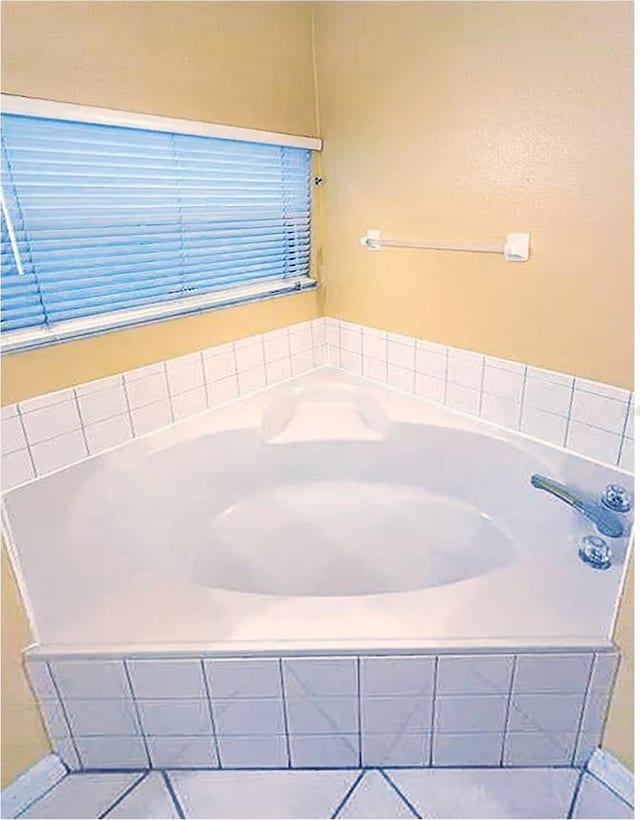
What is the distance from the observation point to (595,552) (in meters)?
1.22

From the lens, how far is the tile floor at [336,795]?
3.90ft

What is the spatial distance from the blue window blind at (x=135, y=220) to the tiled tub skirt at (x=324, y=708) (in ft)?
3.07

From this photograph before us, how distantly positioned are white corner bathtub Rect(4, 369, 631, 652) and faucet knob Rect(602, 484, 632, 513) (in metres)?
0.10

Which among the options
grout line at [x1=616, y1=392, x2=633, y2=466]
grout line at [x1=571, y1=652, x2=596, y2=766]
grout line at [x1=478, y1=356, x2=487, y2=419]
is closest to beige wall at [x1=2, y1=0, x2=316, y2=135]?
grout line at [x1=478, y1=356, x2=487, y2=419]

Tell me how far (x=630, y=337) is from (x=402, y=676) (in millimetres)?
1019

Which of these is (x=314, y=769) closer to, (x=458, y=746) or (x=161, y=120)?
(x=458, y=746)

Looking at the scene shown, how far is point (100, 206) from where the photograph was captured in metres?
1.42

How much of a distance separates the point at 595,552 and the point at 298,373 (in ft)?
4.30

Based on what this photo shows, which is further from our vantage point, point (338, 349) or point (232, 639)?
point (338, 349)

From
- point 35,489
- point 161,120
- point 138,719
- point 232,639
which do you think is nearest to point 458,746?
point 232,639

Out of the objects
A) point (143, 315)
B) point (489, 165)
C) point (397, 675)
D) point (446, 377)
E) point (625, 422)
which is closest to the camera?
point (397, 675)

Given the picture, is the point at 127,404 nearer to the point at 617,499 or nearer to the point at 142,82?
the point at 142,82

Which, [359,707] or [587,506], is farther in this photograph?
[587,506]

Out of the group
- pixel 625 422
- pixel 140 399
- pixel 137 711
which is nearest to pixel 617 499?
pixel 625 422
